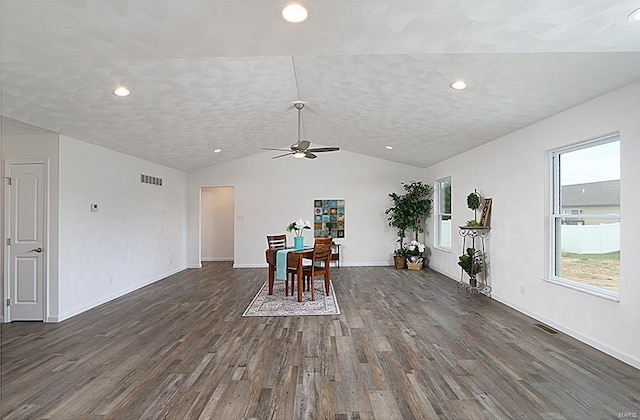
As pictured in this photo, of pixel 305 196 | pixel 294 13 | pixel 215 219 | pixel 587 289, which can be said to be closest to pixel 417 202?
pixel 305 196

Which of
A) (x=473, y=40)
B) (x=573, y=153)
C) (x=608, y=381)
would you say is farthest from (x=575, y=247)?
(x=473, y=40)

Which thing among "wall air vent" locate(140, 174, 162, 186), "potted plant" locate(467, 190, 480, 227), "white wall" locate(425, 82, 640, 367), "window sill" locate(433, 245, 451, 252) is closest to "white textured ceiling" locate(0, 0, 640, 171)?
"white wall" locate(425, 82, 640, 367)

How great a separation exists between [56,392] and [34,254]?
2.72 metres

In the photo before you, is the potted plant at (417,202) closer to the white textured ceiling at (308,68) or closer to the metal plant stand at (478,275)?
the white textured ceiling at (308,68)

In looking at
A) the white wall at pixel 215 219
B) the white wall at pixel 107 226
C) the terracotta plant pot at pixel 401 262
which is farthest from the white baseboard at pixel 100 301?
the terracotta plant pot at pixel 401 262

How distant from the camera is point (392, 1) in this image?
1.98 m

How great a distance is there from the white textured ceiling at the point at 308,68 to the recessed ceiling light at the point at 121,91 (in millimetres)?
83

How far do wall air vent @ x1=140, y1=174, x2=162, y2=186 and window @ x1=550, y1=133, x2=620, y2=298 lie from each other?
6724 mm

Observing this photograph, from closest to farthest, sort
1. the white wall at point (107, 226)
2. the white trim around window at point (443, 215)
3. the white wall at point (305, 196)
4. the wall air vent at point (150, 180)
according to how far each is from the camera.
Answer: the white wall at point (107, 226)
the wall air vent at point (150, 180)
the white trim around window at point (443, 215)
the white wall at point (305, 196)

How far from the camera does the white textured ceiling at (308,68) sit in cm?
208

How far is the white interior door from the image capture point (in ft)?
15.8

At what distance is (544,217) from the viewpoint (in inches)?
179

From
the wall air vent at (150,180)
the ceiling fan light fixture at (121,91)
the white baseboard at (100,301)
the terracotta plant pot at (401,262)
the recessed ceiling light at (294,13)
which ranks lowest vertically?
the white baseboard at (100,301)

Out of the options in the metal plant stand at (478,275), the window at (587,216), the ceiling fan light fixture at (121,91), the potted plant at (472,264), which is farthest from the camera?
the potted plant at (472,264)
